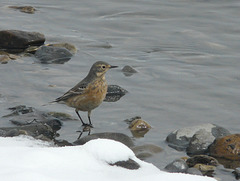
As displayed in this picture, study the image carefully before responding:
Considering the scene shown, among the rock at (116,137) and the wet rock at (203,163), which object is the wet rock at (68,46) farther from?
the wet rock at (203,163)

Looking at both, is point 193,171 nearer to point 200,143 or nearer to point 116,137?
point 200,143

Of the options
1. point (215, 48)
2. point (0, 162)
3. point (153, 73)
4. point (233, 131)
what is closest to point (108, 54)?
point (153, 73)

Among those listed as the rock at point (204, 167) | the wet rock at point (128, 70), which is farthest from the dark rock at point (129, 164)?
the wet rock at point (128, 70)

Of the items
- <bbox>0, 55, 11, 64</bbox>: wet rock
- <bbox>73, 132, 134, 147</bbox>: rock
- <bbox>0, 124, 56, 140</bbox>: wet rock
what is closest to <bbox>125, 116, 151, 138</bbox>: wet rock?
<bbox>73, 132, 134, 147</bbox>: rock

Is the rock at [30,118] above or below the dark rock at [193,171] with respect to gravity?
below

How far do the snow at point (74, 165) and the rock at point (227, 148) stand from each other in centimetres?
242

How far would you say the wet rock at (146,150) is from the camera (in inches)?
364

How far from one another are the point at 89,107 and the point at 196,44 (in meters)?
5.98

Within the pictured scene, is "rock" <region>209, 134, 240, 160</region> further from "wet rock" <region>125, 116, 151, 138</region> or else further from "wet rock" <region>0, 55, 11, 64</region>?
"wet rock" <region>0, 55, 11, 64</region>

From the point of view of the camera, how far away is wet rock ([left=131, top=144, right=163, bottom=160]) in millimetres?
9242

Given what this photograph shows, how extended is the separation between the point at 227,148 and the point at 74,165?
3576 mm

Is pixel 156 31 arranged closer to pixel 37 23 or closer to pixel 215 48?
pixel 215 48

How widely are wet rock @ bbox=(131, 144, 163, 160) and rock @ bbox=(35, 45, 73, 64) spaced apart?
214 inches

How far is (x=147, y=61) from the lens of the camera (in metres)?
14.7
